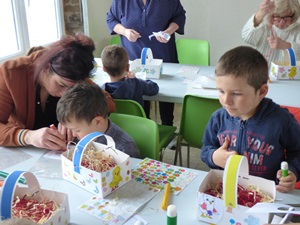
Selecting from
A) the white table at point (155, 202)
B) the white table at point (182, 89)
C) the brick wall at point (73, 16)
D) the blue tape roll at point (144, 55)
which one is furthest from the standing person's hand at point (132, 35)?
the white table at point (155, 202)

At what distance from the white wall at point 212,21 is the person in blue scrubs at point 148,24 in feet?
3.32

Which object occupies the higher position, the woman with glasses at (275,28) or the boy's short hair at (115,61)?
the woman with glasses at (275,28)

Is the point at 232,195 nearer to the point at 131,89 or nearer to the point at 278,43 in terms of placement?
the point at 131,89

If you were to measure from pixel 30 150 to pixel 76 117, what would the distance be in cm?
29

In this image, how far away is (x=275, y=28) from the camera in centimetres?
275

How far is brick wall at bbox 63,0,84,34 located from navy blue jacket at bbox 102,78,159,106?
1777 mm

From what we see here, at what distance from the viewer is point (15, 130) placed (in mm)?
1557

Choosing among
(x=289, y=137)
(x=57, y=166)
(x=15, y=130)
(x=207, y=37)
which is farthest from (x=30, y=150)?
(x=207, y=37)

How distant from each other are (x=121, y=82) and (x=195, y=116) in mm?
551

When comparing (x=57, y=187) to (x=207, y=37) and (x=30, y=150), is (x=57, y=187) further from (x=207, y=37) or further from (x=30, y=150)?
(x=207, y=37)

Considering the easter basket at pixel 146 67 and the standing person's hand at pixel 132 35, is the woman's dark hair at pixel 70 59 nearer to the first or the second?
the easter basket at pixel 146 67

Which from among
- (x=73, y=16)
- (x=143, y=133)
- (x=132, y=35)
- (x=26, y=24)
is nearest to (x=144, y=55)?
(x=132, y=35)

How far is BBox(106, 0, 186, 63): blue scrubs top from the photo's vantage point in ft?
9.78

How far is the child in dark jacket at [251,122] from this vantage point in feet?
4.24
